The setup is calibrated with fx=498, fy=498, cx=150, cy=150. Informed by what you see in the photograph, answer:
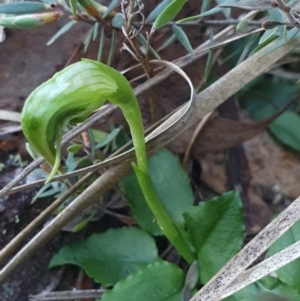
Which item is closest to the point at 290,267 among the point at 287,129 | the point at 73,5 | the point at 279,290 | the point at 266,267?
the point at 279,290

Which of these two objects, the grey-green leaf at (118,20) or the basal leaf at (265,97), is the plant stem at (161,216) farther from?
the basal leaf at (265,97)

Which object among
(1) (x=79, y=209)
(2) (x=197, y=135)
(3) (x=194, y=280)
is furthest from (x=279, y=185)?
(1) (x=79, y=209)

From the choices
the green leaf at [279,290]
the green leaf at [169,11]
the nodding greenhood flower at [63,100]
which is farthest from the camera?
the green leaf at [279,290]

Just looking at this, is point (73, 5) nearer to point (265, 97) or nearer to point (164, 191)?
point (164, 191)

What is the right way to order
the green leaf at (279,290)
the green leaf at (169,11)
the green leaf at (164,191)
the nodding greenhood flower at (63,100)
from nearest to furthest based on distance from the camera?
the nodding greenhood flower at (63,100), the green leaf at (169,11), the green leaf at (279,290), the green leaf at (164,191)

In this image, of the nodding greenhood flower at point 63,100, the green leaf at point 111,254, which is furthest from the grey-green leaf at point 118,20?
the green leaf at point 111,254

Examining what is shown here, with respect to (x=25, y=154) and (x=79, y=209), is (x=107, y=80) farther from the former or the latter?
(x=25, y=154)

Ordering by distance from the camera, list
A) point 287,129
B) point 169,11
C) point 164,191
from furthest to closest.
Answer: point 287,129 < point 164,191 < point 169,11
